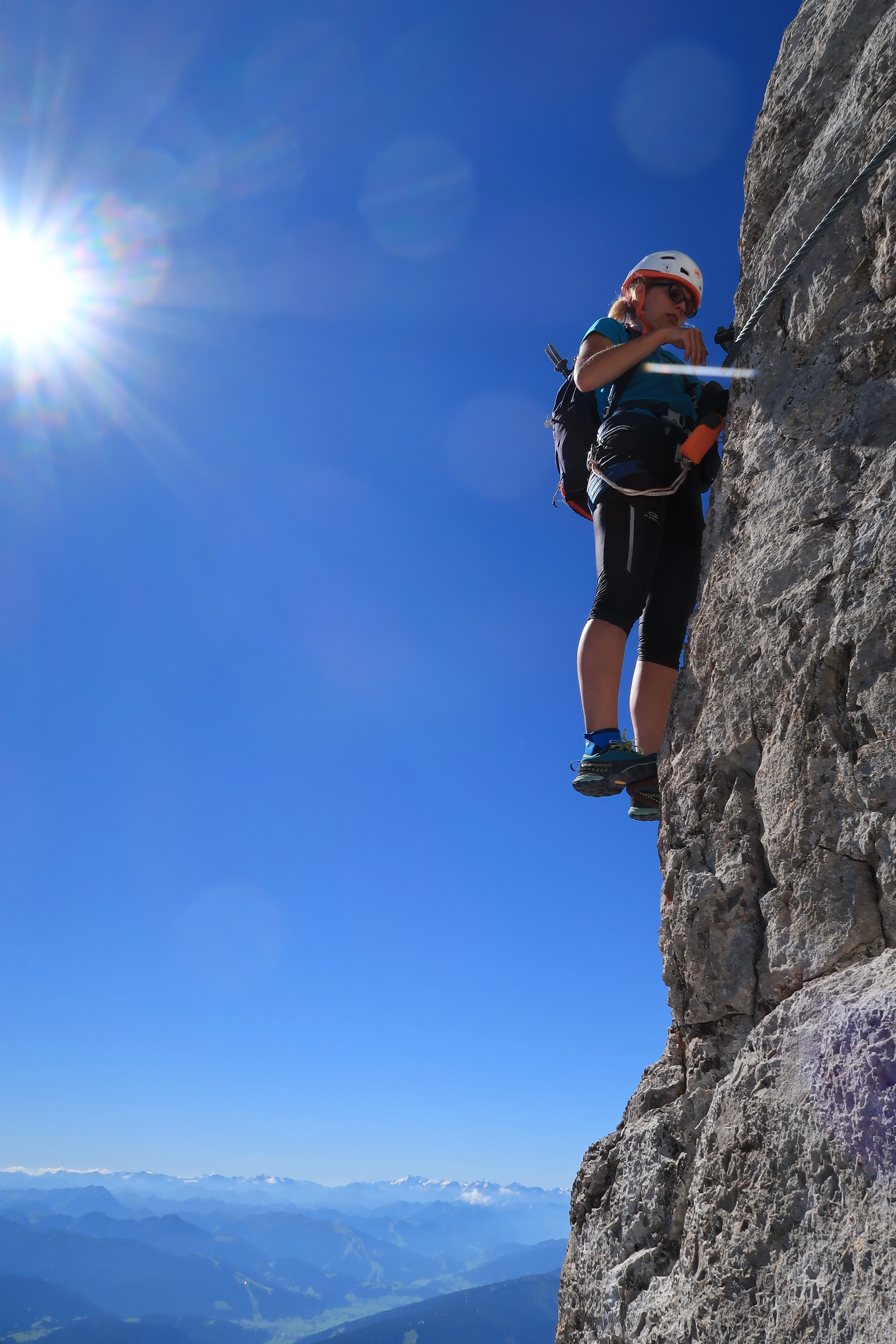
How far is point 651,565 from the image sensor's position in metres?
4.03

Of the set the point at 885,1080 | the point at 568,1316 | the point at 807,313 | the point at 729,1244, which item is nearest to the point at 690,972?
the point at 729,1244

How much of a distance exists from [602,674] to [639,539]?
719 millimetres

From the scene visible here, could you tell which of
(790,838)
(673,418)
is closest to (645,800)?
(790,838)

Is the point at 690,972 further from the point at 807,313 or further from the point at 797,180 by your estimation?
the point at 797,180

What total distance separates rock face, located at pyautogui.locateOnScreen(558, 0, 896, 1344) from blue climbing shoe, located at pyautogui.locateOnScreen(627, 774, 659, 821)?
0.34m

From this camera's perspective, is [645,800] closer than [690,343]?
Yes

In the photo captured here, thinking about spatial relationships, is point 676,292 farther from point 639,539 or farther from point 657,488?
point 639,539

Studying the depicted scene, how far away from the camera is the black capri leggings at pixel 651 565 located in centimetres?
398

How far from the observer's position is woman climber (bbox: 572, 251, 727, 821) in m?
3.96

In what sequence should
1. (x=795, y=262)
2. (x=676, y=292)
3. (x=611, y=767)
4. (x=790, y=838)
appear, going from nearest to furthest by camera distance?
(x=790, y=838) < (x=795, y=262) < (x=611, y=767) < (x=676, y=292)

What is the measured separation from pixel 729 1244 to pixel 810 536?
7.64 ft

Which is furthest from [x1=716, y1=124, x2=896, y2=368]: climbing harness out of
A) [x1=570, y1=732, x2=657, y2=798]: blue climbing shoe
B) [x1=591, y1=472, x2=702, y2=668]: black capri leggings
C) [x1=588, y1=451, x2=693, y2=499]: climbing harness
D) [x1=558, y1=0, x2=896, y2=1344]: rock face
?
[x1=570, y1=732, x2=657, y2=798]: blue climbing shoe

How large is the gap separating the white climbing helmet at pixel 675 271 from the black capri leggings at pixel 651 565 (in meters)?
1.16

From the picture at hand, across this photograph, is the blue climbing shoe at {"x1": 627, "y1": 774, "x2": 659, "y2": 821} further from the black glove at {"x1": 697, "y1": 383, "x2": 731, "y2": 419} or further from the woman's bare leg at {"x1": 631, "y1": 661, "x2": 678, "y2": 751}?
the black glove at {"x1": 697, "y1": 383, "x2": 731, "y2": 419}
